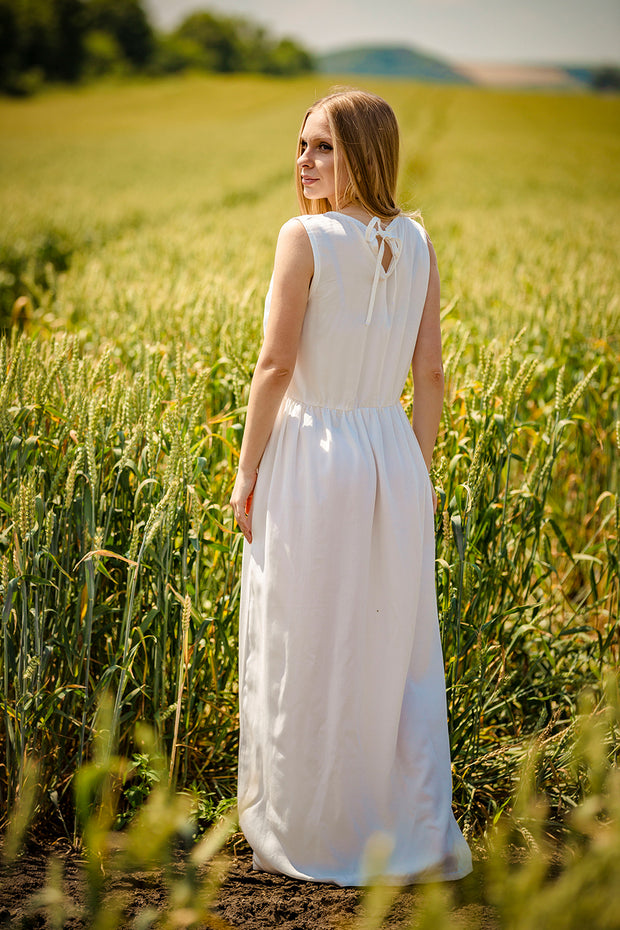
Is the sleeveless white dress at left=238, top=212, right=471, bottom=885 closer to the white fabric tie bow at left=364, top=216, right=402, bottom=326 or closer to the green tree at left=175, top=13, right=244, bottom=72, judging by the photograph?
the white fabric tie bow at left=364, top=216, right=402, bottom=326

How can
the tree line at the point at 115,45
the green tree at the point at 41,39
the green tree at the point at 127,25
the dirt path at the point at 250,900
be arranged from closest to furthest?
the dirt path at the point at 250,900, the green tree at the point at 41,39, the tree line at the point at 115,45, the green tree at the point at 127,25

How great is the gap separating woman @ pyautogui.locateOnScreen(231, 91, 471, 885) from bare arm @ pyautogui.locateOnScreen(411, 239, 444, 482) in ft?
0.20

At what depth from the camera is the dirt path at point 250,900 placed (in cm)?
153

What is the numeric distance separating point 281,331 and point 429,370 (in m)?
0.45

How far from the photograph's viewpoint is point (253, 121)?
127ft

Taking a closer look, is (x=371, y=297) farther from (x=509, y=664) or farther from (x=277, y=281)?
(x=509, y=664)

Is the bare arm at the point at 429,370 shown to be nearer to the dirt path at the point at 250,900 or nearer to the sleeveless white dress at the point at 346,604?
the sleeveless white dress at the point at 346,604

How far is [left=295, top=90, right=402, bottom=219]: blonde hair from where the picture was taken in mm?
1617

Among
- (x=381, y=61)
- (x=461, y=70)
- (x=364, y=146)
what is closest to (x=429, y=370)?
(x=364, y=146)

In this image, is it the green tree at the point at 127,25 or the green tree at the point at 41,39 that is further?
the green tree at the point at 127,25

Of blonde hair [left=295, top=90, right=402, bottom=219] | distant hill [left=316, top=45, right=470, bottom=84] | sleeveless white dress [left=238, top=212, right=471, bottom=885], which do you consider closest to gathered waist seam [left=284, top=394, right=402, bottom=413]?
sleeveless white dress [left=238, top=212, right=471, bottom=885]

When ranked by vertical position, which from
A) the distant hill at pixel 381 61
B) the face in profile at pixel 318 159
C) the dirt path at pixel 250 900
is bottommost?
the dirt path at pixel 250 900

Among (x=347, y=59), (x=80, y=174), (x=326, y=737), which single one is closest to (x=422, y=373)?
(x=326, y=737)

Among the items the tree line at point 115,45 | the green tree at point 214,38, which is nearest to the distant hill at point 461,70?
the tree line at point 115,45
